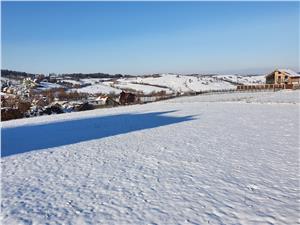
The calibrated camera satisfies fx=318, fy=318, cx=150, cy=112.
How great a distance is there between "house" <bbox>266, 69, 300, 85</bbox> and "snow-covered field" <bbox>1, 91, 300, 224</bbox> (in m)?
59.8

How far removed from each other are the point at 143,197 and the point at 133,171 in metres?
2.58

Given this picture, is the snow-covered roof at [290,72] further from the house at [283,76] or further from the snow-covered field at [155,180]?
the snow-covered field at [155,180]

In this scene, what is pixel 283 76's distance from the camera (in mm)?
74062

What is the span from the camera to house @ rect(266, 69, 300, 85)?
235 feet

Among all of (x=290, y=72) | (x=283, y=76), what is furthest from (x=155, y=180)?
(x=290, y=72)

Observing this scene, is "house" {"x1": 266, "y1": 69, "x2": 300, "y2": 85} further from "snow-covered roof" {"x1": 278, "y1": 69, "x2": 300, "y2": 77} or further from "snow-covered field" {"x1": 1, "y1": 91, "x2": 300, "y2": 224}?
"snow-covered field" {"x1": 1, "y1": 91, "x2": 300, "y2": 224}

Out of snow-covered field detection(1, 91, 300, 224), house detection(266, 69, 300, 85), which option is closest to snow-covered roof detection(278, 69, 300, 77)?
house detection(266, 69, 300, 85)

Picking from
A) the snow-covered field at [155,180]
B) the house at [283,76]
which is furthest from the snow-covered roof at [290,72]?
the snow-covered field at [155,180]

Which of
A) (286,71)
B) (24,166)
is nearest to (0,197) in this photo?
A: (24,166)

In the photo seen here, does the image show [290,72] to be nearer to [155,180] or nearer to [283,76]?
[283,76]

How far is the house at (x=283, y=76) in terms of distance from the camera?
71625 millimetres

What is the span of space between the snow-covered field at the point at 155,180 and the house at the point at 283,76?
5983 centimetres

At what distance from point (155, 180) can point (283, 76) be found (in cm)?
7224

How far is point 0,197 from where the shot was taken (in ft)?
27.8
